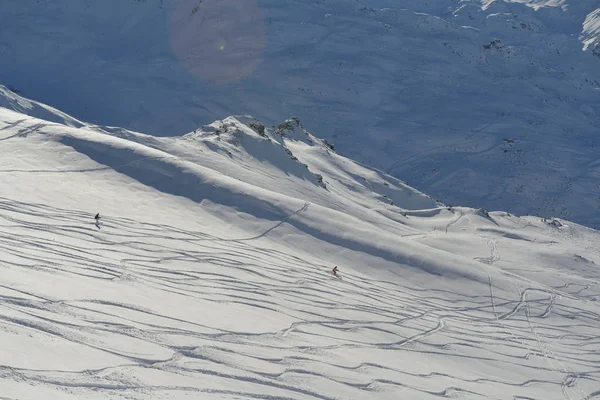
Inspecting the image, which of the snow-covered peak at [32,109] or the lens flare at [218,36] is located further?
the lens flare at [218,36]

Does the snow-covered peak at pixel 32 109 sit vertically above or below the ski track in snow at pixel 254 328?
above

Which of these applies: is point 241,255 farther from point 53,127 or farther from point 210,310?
point 53,127

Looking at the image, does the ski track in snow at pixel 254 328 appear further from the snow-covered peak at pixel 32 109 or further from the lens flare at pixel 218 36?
the lens flare at pixel 218 36

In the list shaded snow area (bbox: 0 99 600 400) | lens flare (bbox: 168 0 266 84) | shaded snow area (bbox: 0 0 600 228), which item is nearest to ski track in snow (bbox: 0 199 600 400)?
shaded snow area (bbox: 0 99 600 400)

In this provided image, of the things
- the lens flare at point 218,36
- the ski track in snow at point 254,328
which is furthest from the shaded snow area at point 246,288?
the lens flare at point 218,36

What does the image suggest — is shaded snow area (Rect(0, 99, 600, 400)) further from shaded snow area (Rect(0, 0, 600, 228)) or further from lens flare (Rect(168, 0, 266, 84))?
lens flare (Rect(168, 0, 266, 84))

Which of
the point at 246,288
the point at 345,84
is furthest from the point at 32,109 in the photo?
the point at 345,84
